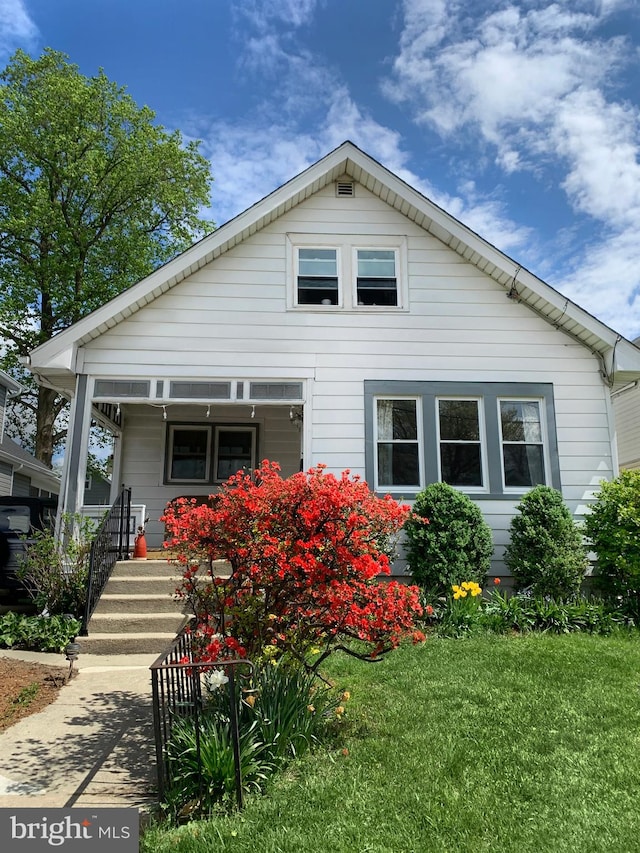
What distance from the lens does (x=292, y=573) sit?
4.16 metres

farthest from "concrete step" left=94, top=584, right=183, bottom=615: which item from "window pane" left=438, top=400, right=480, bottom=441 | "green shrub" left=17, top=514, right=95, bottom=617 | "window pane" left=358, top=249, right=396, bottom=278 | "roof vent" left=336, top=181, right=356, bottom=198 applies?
"roof vent" left=336, top=181, right=356, bottom=198

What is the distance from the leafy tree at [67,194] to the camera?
20.5m

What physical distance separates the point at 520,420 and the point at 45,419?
18377mm

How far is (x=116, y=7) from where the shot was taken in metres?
10.7

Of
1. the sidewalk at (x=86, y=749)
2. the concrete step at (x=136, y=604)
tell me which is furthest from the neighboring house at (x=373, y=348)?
the sidewalk at (x=86, y=749)

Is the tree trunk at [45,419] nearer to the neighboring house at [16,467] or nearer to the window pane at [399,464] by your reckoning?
the neighboring house at [16,467]

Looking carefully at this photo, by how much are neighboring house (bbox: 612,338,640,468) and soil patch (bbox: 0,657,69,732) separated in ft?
58.8

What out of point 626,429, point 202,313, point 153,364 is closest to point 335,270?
point 202,313

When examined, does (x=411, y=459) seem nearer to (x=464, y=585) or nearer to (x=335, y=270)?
(x=464, y=585)

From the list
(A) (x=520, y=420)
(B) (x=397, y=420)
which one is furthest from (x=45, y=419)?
(A) (x=520, y=420)

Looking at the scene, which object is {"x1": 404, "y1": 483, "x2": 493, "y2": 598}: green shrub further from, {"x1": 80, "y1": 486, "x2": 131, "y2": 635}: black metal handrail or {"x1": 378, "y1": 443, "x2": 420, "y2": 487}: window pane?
{"x1": 80, "y1": 486, "x2": 131, "y2": 635}: black metal handrail

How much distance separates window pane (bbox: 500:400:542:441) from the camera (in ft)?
31.8

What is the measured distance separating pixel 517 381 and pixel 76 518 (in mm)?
7362

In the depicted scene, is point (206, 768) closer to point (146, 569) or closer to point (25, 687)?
point (25, 687)
